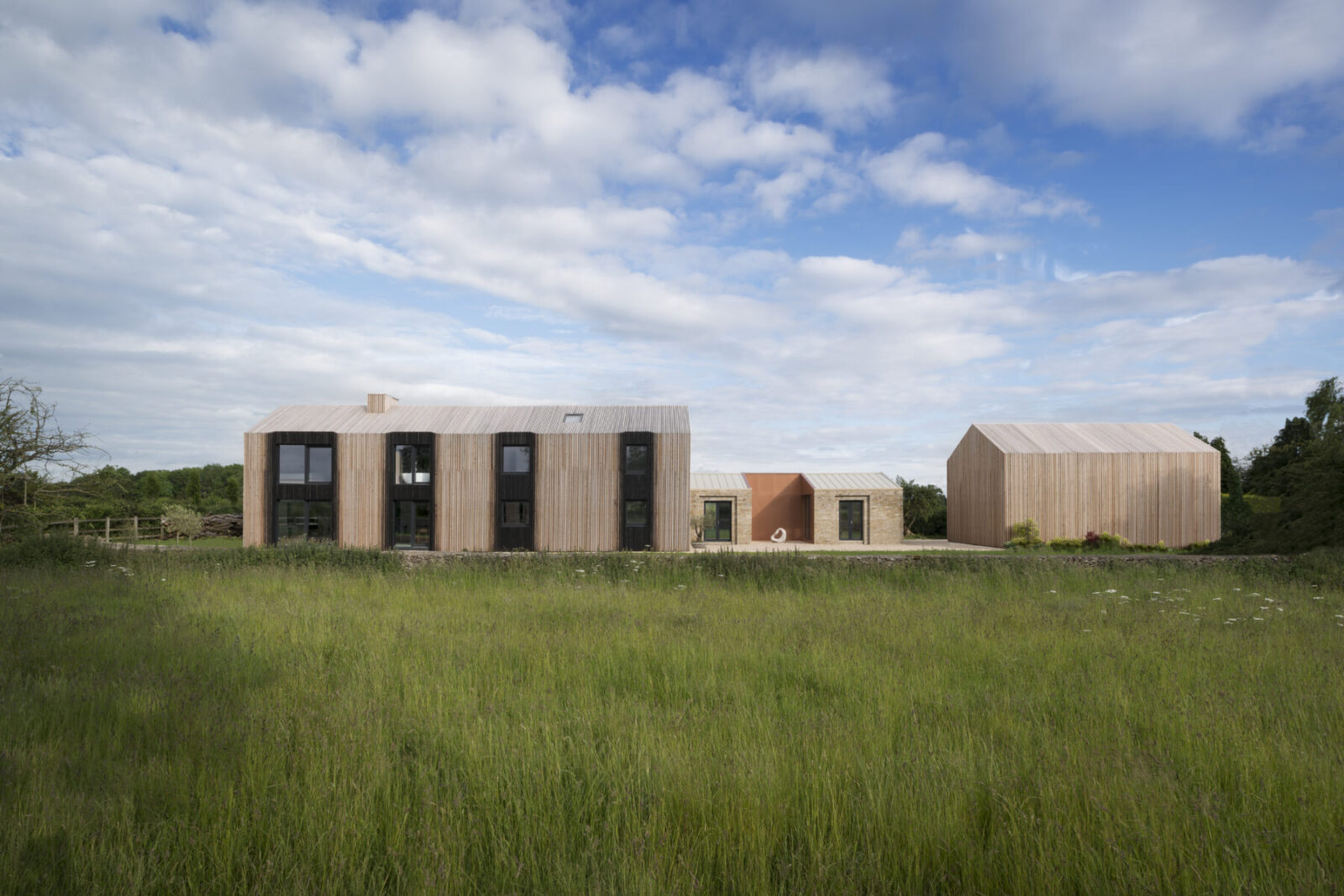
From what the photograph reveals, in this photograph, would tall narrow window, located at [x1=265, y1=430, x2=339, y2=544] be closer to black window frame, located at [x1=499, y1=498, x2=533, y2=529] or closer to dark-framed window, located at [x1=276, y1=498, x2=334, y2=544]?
dark-framed window, located at [x1=276, y1=498, x2=334, y2=544]

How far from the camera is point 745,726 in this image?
4.07 metres

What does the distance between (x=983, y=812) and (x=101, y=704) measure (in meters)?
5.21

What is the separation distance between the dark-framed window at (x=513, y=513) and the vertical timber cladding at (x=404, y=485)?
2361 millimetres

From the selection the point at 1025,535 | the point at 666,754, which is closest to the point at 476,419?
the point at 1025,535

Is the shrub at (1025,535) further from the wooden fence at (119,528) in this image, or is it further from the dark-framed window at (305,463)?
the wooden fence at (119,528)

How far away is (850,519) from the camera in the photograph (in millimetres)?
29266

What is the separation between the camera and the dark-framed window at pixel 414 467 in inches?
1013

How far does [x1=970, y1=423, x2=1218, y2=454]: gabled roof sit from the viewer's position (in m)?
25.6

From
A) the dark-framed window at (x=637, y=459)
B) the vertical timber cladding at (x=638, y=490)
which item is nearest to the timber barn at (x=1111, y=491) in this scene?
the vertical timber cladding at (x=638, y=490)

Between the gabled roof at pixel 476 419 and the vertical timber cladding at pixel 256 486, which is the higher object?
the gabled roof at pixel 476 419

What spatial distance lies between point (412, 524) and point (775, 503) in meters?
15.2

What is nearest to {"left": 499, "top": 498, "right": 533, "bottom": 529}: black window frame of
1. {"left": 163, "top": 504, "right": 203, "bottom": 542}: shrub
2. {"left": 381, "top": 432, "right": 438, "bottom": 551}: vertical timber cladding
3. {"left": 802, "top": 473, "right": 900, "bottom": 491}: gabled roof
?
{"left": 381, "top": 432, "right": 438, "bottom": 551}: vertical timber cladding

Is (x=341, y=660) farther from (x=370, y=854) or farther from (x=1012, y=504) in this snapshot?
(x=1012, y=504)

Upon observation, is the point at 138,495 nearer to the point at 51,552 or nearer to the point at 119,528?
the point at 51,552
